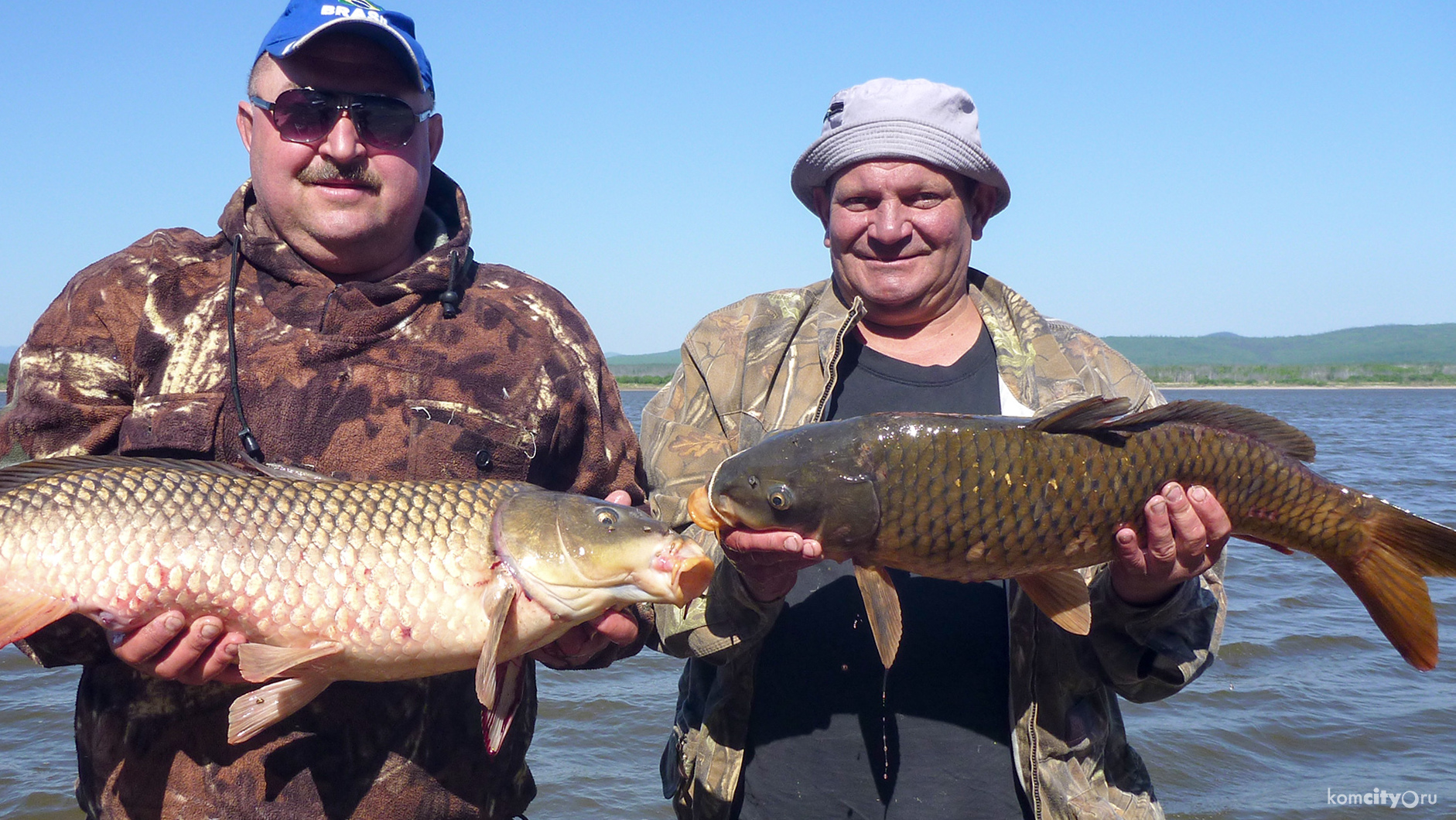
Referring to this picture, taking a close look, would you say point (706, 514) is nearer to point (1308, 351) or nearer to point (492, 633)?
point (492, 633)

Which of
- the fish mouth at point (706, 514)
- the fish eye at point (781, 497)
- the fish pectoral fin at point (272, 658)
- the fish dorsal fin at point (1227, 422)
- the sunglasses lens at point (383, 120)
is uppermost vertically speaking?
the sunglasses lens at point (383, 120)

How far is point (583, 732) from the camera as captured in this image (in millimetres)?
6879

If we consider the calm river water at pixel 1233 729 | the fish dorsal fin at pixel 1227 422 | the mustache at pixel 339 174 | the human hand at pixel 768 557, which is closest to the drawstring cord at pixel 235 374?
the mustache at pixel 339 174

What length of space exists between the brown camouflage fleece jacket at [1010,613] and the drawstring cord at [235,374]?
112 centimetres

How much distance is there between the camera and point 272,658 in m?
2.32

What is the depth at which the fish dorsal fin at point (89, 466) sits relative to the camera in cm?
241

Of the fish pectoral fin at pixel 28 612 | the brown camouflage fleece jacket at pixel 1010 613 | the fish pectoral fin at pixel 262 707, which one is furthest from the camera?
the brown camouflage fleece jacket at pixel 1010 613

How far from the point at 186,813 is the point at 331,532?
78 centimetres

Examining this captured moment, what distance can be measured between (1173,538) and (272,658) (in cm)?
215

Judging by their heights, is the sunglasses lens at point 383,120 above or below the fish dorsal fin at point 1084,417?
above

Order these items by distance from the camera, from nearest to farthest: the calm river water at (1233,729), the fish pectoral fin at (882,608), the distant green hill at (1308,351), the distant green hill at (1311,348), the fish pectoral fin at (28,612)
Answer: the fish pectoral fin at (28,612)
the fish pectoral fin at (882,608)
the calm river water at (1233,729)
the distant green hill at (1308,351)
the distant green hill at (1311,348)

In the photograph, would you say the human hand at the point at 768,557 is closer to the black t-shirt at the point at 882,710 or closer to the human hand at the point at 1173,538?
the black t-shirt at the point at 882,710

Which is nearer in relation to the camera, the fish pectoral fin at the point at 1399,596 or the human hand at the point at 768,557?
the human hand at the point at 768,557

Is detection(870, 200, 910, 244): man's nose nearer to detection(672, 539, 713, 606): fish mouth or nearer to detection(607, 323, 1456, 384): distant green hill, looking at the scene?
detection(672, 539, 713, 606): fish mouth
